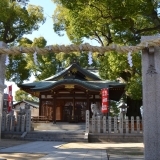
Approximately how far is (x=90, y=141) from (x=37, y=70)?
1927 cm

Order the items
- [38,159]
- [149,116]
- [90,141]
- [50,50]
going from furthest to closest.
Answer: [90,141]
[38,159]
[50,50]
[149,116]

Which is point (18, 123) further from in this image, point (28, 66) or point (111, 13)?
point (28, 66)

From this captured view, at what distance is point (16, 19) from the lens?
69.1 ft

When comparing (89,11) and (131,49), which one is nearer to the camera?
(131,49)

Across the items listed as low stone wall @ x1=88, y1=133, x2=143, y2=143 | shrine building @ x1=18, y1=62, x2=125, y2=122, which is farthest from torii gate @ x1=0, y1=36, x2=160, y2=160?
shrine building @ x1=18, y1=62, x2=125, y2=122

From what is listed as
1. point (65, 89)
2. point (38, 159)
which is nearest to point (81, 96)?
point (65, 89)

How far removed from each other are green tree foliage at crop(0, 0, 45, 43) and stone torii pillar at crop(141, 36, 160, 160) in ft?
53.2

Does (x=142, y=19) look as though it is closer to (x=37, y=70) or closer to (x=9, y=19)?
(x=9, y=19)

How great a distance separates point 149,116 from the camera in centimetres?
Answer: 486

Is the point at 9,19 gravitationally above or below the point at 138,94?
above

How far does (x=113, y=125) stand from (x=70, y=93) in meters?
7.41

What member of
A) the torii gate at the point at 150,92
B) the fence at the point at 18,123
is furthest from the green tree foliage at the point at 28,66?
the torii gate at the point at 150,92

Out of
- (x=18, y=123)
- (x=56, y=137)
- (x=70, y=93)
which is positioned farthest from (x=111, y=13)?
(x=70, y=93)

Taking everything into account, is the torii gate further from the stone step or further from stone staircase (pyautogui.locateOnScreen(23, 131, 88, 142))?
the stone step
